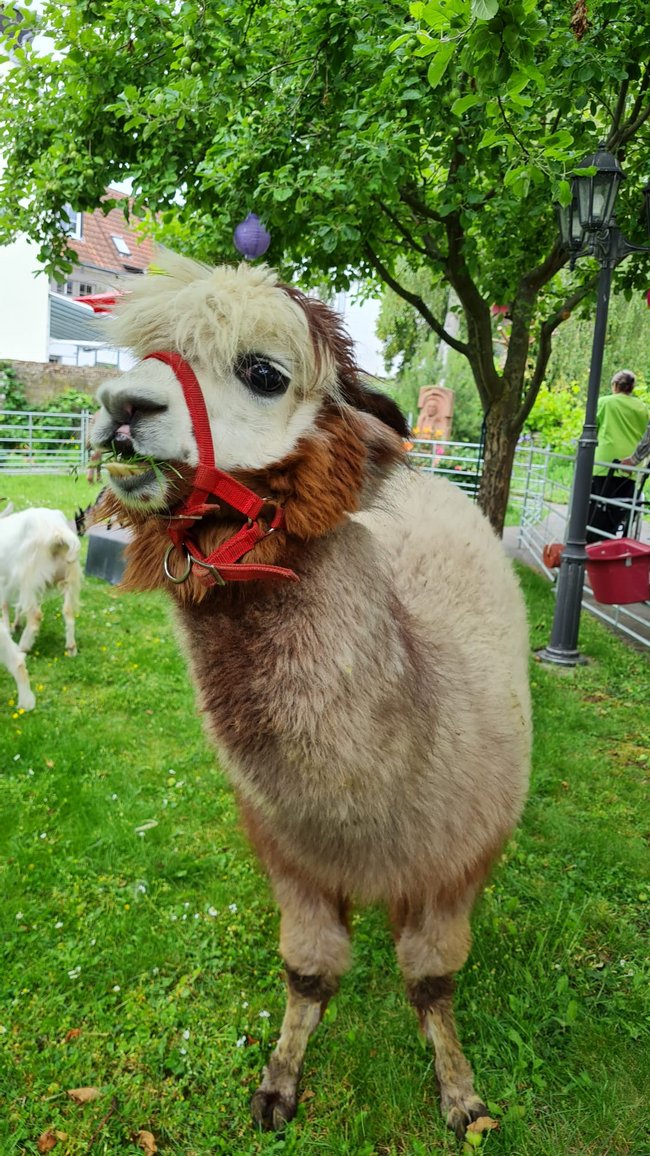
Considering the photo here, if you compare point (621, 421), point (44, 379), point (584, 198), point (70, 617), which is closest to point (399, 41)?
point (584, 198)

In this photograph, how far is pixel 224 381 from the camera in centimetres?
138

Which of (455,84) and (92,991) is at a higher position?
(455,84)

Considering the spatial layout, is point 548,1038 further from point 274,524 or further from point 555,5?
point 555,5

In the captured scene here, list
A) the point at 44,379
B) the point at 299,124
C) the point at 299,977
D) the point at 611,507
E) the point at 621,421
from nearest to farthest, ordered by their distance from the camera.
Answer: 1. the point at 299,977
2. the point at 299,124
3. the point at 621,421
4. the point at 611,507
5. the point at 44,379

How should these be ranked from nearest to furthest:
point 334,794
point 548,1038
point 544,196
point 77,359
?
point 334,794, point 548,1038, point 544,196, point 77,359

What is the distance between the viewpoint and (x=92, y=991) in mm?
2455

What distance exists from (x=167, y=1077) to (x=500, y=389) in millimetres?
4988

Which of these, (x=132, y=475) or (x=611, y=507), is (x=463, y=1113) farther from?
(x=611, y=507)

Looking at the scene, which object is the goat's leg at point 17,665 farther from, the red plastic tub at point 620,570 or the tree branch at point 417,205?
the red plastic tub at point 620,570

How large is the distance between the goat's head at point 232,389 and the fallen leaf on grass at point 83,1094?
180 cm

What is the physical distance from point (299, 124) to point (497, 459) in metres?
2.95

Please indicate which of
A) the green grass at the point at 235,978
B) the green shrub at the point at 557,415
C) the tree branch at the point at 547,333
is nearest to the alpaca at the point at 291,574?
the green grass at the point at 235,978

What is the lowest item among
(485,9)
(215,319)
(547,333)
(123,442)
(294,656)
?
(294,656)

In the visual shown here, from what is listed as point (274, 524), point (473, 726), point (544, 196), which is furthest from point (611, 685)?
point (274, 524)
